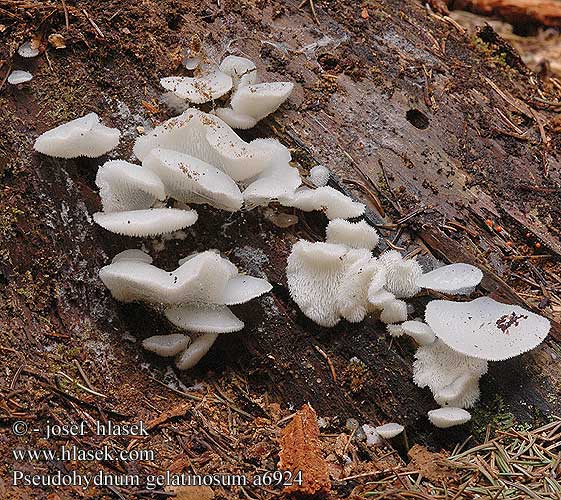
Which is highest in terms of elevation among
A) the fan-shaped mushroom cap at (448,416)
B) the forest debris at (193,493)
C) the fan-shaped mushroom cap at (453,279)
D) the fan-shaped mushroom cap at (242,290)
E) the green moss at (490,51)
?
the green moss at (490,51)

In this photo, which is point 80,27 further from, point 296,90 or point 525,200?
point 525,200

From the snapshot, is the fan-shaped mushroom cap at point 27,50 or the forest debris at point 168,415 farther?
the fan-shaped mushroom cap at point 27,50

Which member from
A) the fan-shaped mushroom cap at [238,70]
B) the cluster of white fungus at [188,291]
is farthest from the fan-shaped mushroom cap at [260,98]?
the cluster of white fungus at [188,291]

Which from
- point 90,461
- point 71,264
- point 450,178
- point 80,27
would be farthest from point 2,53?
point 450,178

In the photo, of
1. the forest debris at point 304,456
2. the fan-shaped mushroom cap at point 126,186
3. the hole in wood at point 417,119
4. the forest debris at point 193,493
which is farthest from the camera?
the hole in wood at point 417,119

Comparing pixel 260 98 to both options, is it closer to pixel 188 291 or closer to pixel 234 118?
pixel 234 118

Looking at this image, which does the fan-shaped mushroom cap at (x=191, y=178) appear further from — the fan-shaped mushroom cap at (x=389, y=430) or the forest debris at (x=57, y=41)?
the fan-shaped mushroom cap at (x=389, y=430)

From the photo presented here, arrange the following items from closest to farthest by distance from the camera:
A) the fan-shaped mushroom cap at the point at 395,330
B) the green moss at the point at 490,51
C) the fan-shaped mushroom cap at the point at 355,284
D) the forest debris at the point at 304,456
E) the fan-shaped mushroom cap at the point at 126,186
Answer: the forest debris at the point at 304,456
the fan-shaped mushroom cap at the point at 126,186
the fan-shaped mushroom cap at the point at 355,284
the fan-shaped mushroom cap at the point at 395,330
the green moss at the point at 490,51
